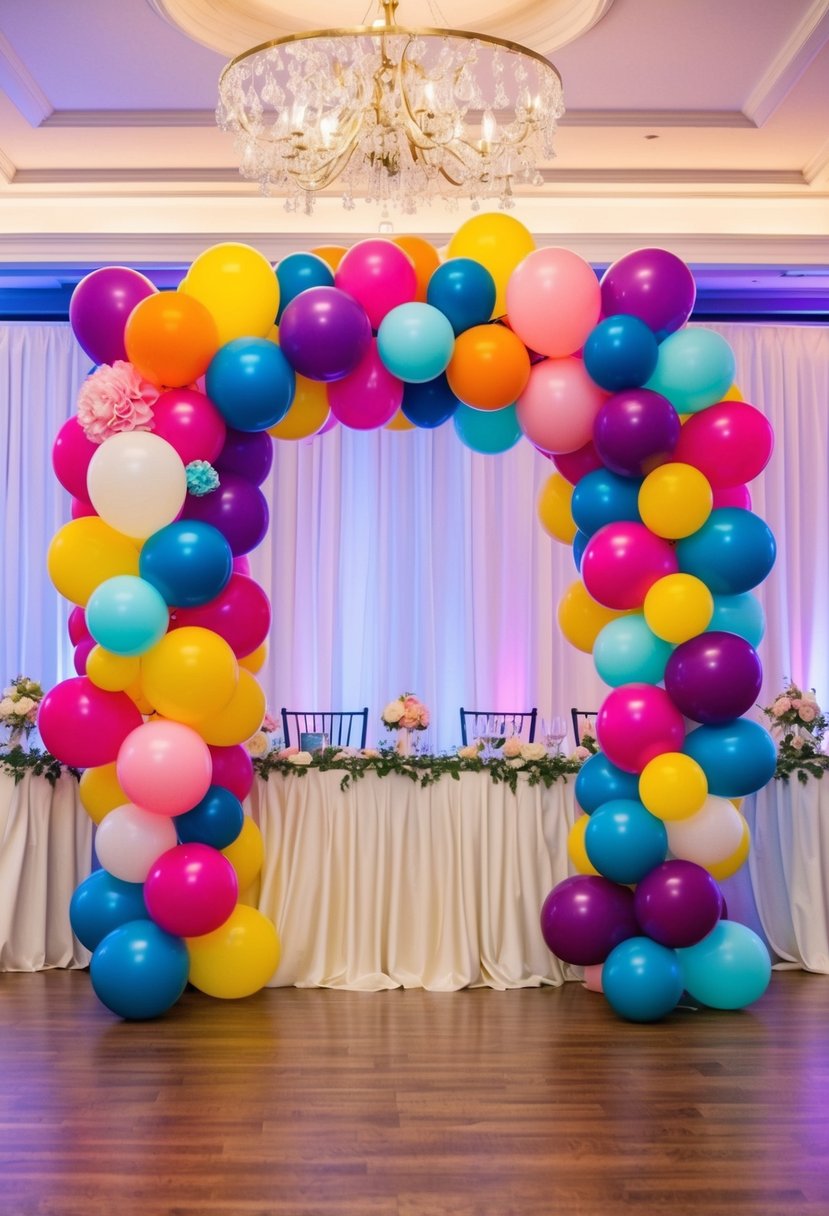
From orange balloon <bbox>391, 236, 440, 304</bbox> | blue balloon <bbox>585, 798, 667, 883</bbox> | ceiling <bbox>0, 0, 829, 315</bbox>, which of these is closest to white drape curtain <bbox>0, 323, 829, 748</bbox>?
ceiling <bbox>0, 0, 829, 315</bbox>

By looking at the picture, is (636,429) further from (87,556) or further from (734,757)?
(87,556)

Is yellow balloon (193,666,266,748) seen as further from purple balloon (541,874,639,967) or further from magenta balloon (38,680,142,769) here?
purple balloon (541,874,639,967)

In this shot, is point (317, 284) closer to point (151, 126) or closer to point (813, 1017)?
point (151, 126)

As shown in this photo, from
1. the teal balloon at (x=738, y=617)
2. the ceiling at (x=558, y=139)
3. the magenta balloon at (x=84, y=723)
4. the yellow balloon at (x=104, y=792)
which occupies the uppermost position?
the ceiling at (x=558, y=139)

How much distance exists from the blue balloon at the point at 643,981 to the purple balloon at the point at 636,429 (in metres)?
1.76

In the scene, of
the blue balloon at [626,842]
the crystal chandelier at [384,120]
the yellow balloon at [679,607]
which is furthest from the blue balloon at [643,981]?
the crystal chandelier at [384,120]

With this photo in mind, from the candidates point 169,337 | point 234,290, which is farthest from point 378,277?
point 169,337

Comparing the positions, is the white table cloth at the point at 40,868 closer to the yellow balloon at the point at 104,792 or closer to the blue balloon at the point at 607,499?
the yellow balloon at the point at 104,792

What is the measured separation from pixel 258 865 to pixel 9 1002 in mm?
1092

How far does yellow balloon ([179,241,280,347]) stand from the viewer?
4.85 metres

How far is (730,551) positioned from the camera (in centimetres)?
485

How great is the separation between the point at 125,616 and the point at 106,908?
1173mm

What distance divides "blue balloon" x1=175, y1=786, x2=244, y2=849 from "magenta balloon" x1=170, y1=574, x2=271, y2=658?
22.2 inches

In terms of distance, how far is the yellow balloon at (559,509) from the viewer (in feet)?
18.4
